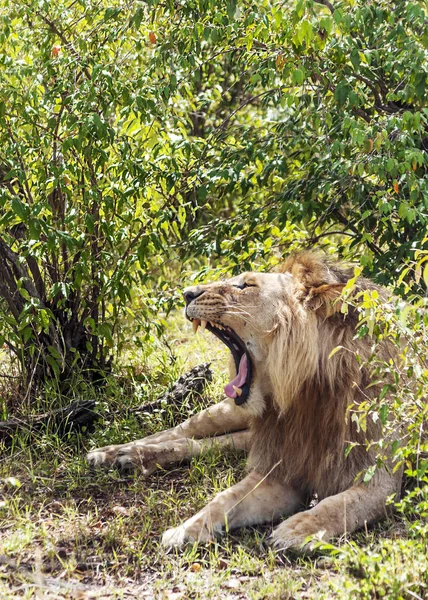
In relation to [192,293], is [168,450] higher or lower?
lower

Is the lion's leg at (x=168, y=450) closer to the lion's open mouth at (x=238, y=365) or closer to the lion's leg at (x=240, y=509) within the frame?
the lion's leg at (x=240, y=509)

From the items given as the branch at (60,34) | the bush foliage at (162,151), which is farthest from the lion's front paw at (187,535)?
the branch at (60,34)

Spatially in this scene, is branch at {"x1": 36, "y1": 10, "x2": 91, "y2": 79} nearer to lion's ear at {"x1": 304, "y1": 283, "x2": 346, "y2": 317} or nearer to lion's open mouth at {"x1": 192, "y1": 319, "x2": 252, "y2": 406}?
lion's open mouth at {"x1": 192, "y1": 319, "x2": 252, "y2": 406}

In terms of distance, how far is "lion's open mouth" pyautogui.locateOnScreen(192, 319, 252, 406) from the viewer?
13.3ft

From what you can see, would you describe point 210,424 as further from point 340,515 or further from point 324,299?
point 340,515

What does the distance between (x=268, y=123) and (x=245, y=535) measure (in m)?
2.83

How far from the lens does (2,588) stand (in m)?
3.26

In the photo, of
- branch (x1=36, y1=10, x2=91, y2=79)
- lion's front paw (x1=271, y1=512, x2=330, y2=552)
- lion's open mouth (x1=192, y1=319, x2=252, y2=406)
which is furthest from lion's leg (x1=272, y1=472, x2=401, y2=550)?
branch (x1=36, y1=10, x2=91, y2=79)

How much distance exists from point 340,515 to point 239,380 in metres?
0.78

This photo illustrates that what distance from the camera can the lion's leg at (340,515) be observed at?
3.58m

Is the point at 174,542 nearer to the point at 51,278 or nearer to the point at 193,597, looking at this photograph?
the point at 193,597

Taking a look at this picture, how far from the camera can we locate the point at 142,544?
12.3 ft

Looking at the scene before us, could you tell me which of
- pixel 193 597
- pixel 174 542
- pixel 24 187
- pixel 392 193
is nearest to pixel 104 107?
pixel 24 187

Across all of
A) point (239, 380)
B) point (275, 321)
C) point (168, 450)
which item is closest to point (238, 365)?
point (239, 380)
